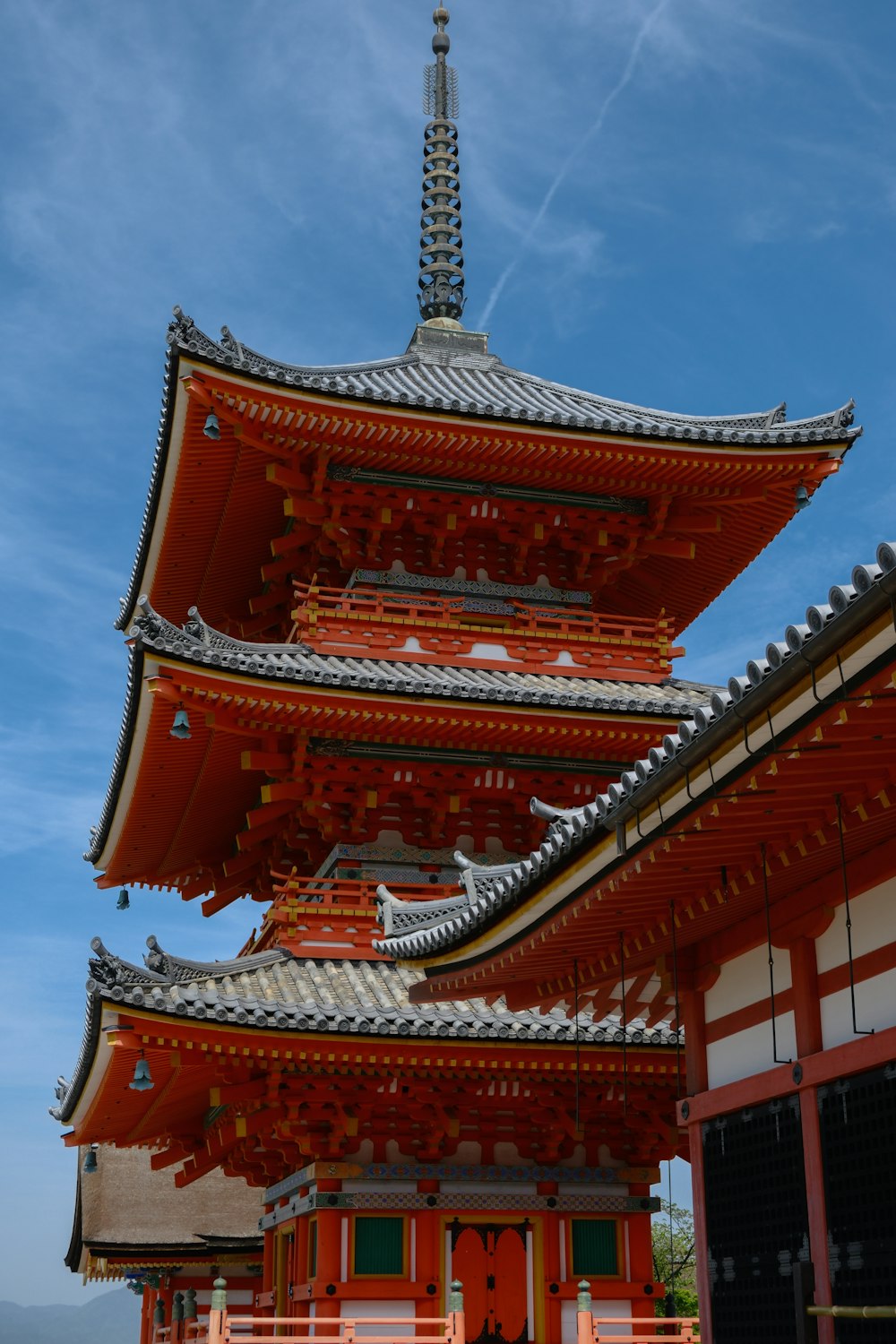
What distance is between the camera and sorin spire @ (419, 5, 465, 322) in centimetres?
2667

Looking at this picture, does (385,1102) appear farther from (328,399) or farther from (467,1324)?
(328,399)

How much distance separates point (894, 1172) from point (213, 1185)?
859 inches

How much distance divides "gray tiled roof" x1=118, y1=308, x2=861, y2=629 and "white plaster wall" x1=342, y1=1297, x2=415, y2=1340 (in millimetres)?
10599

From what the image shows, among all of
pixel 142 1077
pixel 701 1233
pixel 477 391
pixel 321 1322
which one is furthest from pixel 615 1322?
pixel 477 391

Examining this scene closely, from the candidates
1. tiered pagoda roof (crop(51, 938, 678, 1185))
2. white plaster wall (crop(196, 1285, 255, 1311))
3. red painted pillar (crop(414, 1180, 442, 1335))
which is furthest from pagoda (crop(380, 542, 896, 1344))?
white plaster wall (crop(196, 1285, 255, 1311))

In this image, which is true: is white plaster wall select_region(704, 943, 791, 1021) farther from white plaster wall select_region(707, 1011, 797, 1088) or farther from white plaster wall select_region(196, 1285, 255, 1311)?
white plaster wall select_region(196, 1285, 255, 1311)

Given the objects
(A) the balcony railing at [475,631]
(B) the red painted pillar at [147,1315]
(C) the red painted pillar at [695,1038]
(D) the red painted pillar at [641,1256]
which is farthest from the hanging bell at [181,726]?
(B) the red painted pillar at [147,1315]

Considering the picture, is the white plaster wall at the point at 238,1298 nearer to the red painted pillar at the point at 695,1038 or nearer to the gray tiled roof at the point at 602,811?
the gray tiled roof at the point at 602,811

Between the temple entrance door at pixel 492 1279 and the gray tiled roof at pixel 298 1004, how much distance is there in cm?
248

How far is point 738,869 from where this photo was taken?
988cm

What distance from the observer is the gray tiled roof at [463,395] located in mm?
18781

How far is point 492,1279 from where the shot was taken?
53.8ft

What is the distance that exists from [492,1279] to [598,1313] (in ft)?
4.05

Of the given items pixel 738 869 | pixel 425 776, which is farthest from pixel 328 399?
pixel 738 869
